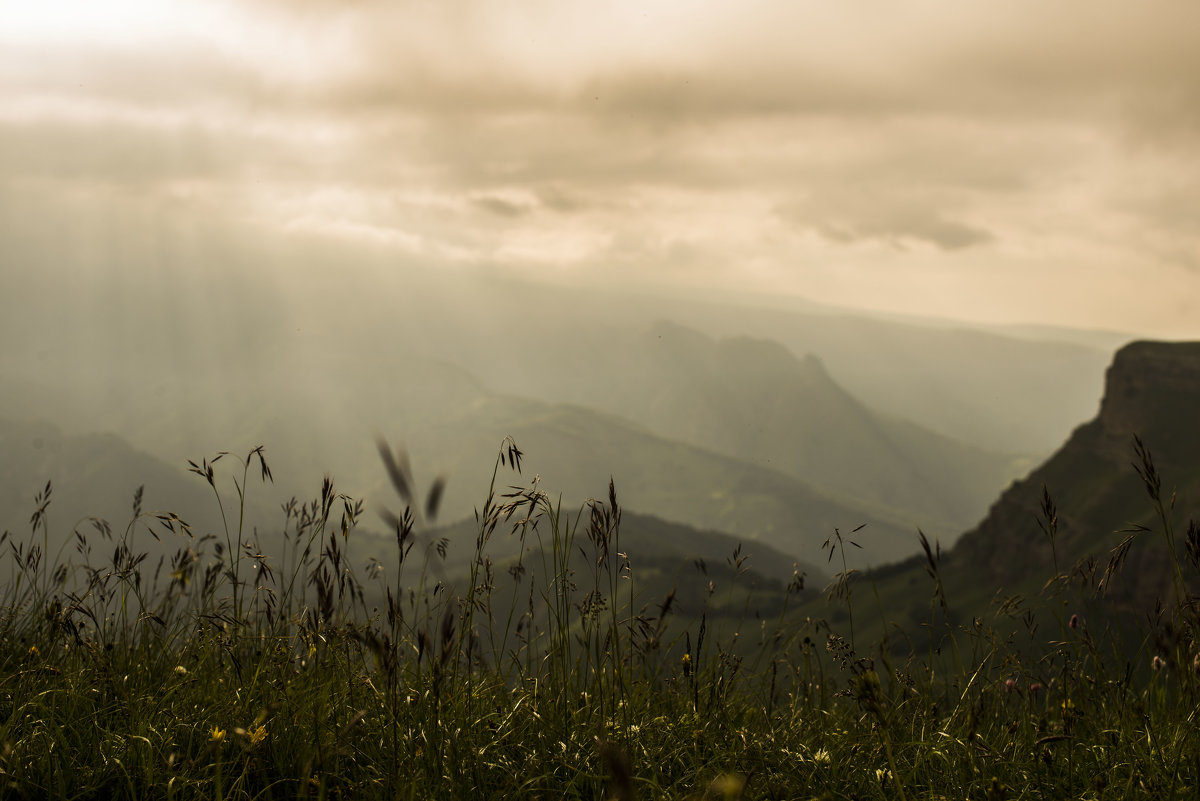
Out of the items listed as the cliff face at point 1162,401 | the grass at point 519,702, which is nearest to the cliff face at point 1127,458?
the cliff face at point 1162,401

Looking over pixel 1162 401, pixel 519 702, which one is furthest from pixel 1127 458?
pixel 519 702

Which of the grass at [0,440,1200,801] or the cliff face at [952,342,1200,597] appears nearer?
the grass at [0,440,1200,801]

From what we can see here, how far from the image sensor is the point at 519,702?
3801 millimetres

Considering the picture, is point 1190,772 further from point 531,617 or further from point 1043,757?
point 531,617

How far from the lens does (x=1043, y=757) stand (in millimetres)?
3508

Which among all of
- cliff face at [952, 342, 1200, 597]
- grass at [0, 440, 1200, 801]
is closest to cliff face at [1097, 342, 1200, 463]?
cliff face at [952, 342, 1200, 597]

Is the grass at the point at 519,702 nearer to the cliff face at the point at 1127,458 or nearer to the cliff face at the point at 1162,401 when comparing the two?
the cliff face at the point at 1127,458

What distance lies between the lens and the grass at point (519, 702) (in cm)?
321

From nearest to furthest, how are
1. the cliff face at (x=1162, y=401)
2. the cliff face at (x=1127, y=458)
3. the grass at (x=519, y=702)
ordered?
the grass at (x=519, y=702) → the cliff face at (x=1127, y=458) → the cliff face at (x=1162, y=401)

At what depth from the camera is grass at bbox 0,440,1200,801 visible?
321 cm

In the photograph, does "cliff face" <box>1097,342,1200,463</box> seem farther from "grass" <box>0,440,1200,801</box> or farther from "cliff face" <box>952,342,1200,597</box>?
"grass" <box>0,440,1200,801</box>

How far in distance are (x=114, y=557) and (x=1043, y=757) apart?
4.88 m

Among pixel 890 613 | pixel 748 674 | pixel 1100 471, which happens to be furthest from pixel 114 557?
pixel 1100 471

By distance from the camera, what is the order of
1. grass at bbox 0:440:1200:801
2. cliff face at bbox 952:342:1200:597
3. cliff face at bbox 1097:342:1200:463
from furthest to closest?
1. cliff face at bbox 1097:342:1200:463
2. cliff face at bbox 952:342:1200:597
3. grass at bbox 0:440:1200:801
